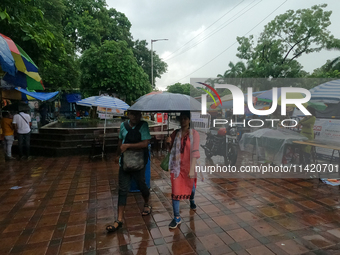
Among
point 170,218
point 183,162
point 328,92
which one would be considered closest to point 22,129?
point 170,218

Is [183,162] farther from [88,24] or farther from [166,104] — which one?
[88,24]

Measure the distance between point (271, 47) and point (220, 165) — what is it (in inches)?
714

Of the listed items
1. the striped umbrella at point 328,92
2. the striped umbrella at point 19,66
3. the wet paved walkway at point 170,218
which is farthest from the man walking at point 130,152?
the striped umbrella at point 328,92

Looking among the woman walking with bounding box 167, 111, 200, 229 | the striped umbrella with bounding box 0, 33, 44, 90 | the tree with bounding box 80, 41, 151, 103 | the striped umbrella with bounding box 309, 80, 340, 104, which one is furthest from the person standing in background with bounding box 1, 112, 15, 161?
the striped umbrella with bounding box 309, 80, 340, 104

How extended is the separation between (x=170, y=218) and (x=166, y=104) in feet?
5.42

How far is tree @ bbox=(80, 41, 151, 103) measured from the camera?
12.7 metres

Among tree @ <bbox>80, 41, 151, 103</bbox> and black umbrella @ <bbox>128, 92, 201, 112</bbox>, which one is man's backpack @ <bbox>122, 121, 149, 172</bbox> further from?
tree @ <bbox>80, 41, 151, 103</bbox>

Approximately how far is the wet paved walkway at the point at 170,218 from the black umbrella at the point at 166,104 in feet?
→ 5.14

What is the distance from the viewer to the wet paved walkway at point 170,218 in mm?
2480

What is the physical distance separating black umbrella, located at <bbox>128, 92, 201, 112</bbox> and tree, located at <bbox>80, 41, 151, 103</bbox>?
34.6 feet

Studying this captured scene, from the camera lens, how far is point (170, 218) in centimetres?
312

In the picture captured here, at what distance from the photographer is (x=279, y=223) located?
2.93 meters

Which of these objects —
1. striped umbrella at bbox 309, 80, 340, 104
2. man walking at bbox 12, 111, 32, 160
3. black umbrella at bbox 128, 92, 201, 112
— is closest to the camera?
black umbrella at bbox 128, 92, 201, 112

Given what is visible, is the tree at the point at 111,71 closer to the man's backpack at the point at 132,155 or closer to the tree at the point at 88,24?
the tree at the point at 88,24
